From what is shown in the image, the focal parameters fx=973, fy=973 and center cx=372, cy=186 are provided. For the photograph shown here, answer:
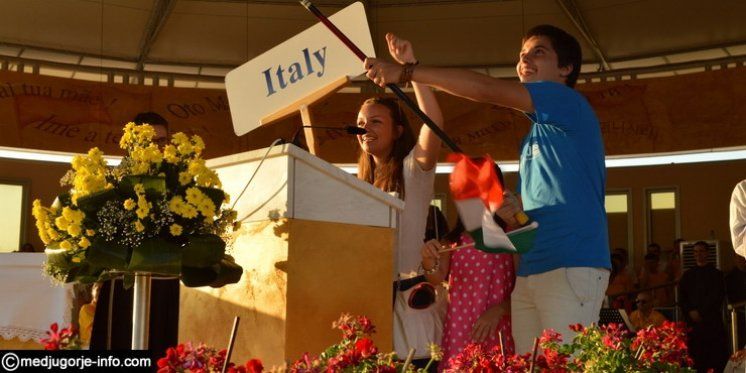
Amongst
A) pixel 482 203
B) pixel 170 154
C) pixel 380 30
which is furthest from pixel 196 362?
pixel 380 30

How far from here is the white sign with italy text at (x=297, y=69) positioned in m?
2.89

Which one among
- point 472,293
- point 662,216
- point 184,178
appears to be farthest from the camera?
point 662,216

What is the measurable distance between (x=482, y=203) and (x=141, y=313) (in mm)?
816

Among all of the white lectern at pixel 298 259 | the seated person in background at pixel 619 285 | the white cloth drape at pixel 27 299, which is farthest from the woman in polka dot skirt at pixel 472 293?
the seated person in background at pixel 619 285

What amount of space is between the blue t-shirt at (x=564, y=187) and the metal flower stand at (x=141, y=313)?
980 millimetres

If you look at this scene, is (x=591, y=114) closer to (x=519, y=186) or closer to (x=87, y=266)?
(x=519, y=186)

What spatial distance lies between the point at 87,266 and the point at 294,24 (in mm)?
8854

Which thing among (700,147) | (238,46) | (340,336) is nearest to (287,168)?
(340,336)

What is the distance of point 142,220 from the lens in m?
2.12

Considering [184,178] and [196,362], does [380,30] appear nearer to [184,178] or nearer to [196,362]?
[184,178]

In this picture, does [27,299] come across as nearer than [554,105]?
No

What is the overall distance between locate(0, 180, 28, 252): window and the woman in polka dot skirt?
8.89 m

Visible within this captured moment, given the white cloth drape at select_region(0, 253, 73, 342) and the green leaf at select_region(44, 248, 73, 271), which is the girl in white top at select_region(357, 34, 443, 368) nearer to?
the green leaf at select_region(44, 248, 73, 271)

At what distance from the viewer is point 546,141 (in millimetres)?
2551
